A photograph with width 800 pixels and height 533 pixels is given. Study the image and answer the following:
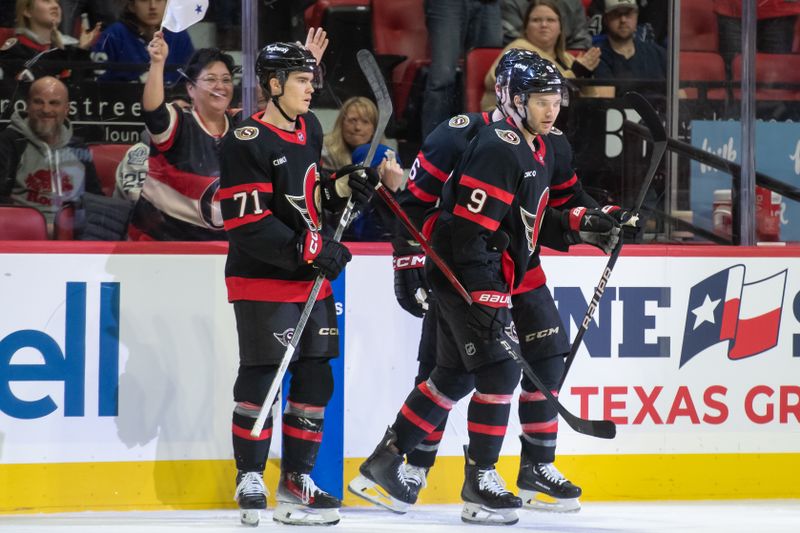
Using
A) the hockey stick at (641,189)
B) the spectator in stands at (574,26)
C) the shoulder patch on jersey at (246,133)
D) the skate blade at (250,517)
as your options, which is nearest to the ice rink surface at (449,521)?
the skate blade at (250,517)

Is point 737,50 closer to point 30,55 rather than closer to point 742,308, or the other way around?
point 742,308

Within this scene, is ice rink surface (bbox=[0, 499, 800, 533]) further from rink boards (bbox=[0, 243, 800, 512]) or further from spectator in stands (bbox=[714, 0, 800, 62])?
spectator in stands (bbox=[714, 0, 800, 62])

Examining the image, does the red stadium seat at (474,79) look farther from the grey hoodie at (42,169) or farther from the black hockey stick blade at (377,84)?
the grey hoodie at (42,169)

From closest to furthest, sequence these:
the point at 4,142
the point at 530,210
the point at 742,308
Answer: the point at 530,210 → the point at 4,142 → the point at 742,308

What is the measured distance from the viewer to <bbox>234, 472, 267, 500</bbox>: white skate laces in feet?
11.1

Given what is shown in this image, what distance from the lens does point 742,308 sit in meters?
4.01

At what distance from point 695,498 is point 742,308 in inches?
23.6

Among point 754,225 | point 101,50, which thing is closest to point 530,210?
point 754,225

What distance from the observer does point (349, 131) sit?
12.9 feet

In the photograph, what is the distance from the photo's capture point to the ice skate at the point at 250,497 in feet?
11.1

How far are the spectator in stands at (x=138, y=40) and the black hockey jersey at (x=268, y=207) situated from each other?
1.66ft

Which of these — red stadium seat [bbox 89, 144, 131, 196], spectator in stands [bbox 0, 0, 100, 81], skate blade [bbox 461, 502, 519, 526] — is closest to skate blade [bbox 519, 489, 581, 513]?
skate blade [bbox 461, 502, 519, 526]

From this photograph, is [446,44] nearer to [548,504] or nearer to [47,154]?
[47,154]

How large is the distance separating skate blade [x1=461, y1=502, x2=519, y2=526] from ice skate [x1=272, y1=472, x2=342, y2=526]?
0.35 meters
